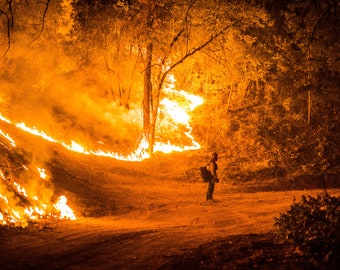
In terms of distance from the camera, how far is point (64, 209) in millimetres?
13328

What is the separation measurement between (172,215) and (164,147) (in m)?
11.4

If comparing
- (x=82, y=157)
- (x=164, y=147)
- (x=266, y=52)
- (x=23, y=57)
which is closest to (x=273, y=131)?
(x=266, y=52)

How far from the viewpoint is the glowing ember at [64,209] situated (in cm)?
1296

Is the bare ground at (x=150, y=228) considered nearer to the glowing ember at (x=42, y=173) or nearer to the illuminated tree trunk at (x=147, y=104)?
the glowing ember at (x=42, y=173)

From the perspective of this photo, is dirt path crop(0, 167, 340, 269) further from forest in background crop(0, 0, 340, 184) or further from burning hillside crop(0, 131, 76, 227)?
forest in background crop(0, 0, 340, 184)

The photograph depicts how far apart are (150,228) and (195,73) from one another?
17861 millimetres

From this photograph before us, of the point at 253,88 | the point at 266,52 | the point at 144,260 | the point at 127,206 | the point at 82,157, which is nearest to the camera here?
the point at 144,260

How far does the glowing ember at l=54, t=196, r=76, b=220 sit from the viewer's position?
12963 millimetres

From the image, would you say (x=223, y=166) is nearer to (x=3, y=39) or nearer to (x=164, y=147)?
(x=164, y=147)

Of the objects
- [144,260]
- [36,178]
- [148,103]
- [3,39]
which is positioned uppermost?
[3,39]

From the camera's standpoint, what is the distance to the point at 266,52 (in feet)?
78.5

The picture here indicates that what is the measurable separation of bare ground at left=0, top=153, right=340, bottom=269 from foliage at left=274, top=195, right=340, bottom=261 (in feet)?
0.70

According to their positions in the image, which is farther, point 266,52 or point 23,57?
point 23,57

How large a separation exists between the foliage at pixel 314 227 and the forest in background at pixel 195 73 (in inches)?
499
